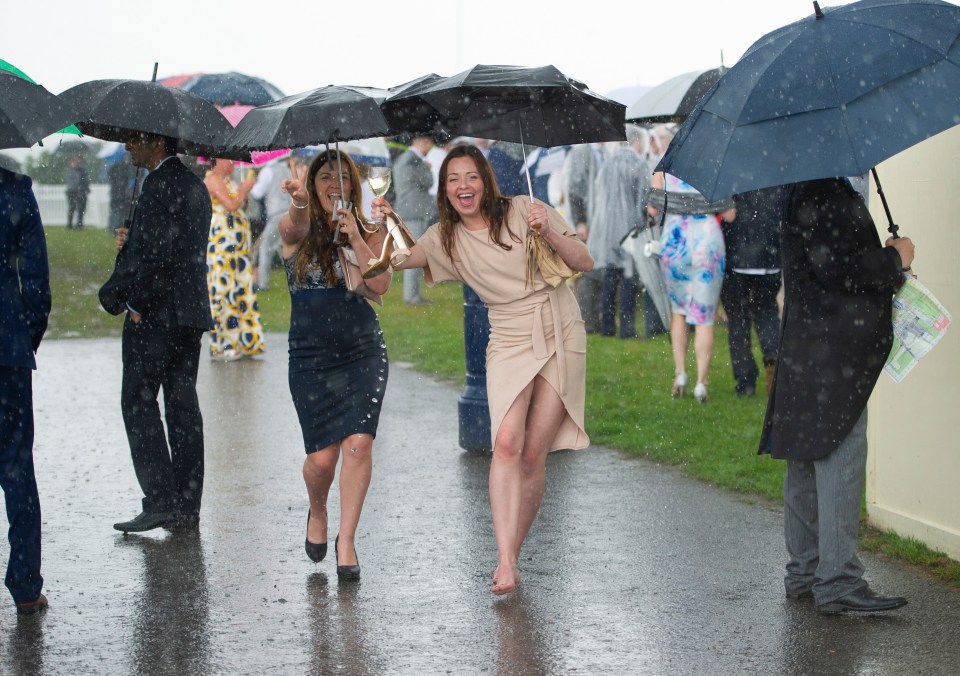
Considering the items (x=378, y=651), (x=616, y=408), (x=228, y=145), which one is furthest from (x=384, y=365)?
(x=616, y=408)

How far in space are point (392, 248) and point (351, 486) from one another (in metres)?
1.13

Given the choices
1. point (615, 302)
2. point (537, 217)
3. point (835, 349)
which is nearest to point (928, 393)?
point (835, 349)

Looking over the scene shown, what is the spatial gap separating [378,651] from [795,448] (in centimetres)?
185

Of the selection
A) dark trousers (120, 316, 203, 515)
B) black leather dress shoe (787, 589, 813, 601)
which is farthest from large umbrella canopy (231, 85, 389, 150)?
black leather dress shoe (787, 589, 813, 601)

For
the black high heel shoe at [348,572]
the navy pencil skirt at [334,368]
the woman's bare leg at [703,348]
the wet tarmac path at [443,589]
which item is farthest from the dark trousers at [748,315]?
the black high heel shoe at [348,572]

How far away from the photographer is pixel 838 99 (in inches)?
199

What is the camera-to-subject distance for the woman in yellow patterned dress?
13594mm

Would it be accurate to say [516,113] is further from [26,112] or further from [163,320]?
[26,112]

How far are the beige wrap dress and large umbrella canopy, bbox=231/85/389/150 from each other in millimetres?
579

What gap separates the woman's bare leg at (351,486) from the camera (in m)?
6.31

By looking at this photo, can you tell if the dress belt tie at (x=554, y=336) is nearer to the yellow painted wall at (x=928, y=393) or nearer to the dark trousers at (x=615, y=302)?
the yellow painted wall at (x=928, y=393)

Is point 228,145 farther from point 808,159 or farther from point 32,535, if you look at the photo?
point 808,159

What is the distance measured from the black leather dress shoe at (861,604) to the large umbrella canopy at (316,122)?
2759 millimetres

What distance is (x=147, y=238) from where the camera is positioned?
705 centimetres
